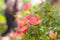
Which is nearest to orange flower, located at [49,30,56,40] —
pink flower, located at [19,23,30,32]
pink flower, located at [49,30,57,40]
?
pink flower, located at [49,30,57,40]

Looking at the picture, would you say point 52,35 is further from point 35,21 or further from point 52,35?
point 35,21

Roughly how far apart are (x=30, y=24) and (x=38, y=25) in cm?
4

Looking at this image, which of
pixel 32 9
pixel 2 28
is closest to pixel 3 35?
pixel 2 28

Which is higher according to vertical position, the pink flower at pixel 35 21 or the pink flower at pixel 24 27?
the pink flower at pixel 35 21

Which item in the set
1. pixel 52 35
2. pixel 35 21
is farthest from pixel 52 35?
pixel 35 21

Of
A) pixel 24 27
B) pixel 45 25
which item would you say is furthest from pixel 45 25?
pixel 24 27

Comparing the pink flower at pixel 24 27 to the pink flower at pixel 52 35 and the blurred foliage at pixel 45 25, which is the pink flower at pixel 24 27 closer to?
the blurred foliage at pixel 45 25

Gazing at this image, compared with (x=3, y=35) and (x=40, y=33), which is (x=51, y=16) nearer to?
(x=40, y=33)

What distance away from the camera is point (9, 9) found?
1.55 meters

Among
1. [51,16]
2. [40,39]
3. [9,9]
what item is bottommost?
[40,39]

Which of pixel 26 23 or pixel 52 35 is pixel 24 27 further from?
pixel 52 35

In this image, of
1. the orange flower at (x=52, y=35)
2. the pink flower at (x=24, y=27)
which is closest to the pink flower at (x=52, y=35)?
the orange flower at (x=52, y=35)

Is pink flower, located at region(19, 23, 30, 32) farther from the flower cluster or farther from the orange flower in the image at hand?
the orange flower

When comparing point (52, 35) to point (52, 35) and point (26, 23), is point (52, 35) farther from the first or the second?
point (26, 23)
